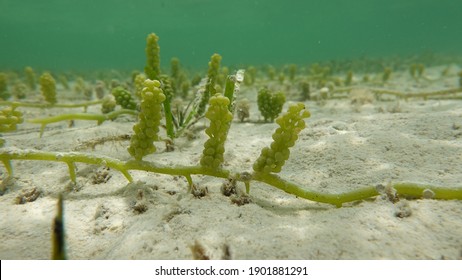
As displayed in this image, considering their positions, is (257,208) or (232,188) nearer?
(257,208)

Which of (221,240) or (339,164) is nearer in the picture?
(221,240)

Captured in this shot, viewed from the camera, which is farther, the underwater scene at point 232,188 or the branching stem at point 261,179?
the branching stem at point 261,179

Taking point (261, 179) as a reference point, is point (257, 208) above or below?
below

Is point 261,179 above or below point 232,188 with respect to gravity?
above

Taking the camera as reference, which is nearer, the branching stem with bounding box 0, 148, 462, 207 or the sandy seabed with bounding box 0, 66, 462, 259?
the sandy seabed with bounding box 0, 66, 462, 259

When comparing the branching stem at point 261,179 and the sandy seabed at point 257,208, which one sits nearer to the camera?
the sandy seabed at point 257,208

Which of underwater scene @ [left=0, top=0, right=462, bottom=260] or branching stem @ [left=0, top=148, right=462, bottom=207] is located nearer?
underwater scene @ [left=0, top=0, right=462, bottom=260]

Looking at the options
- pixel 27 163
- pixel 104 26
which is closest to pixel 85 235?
pixel 27 163
